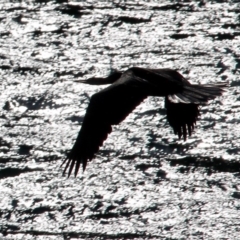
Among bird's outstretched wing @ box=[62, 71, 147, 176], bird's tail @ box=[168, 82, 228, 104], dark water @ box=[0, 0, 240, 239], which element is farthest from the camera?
dark water @ box=[0, 0, 240, 239]

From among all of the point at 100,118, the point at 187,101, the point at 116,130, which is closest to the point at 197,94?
the point at 187,101

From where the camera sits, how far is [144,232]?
6621mm

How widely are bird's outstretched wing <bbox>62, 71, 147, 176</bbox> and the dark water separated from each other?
1.71 metres

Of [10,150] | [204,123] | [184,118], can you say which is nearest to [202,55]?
[204,123]

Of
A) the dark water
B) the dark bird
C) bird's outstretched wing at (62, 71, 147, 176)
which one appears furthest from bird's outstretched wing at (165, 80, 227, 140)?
the dark water

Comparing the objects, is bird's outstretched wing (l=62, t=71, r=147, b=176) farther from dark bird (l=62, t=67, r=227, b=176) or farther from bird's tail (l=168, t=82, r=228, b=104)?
bird's tail (l=168, t=82, r=228, b=104)

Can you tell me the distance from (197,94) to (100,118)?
1.98ft

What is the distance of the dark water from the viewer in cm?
681

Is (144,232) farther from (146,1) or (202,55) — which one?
(146,1)

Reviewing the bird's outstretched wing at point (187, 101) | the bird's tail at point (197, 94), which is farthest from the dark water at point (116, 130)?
the bird's tail at point (197, 94)

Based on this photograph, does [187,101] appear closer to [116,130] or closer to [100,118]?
[100,118]

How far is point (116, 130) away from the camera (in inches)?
308

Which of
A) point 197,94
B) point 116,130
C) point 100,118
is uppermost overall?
point 197,94

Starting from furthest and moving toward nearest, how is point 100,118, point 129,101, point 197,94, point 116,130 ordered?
point 116,130
point 197,94
point 129,101
point 100,118
